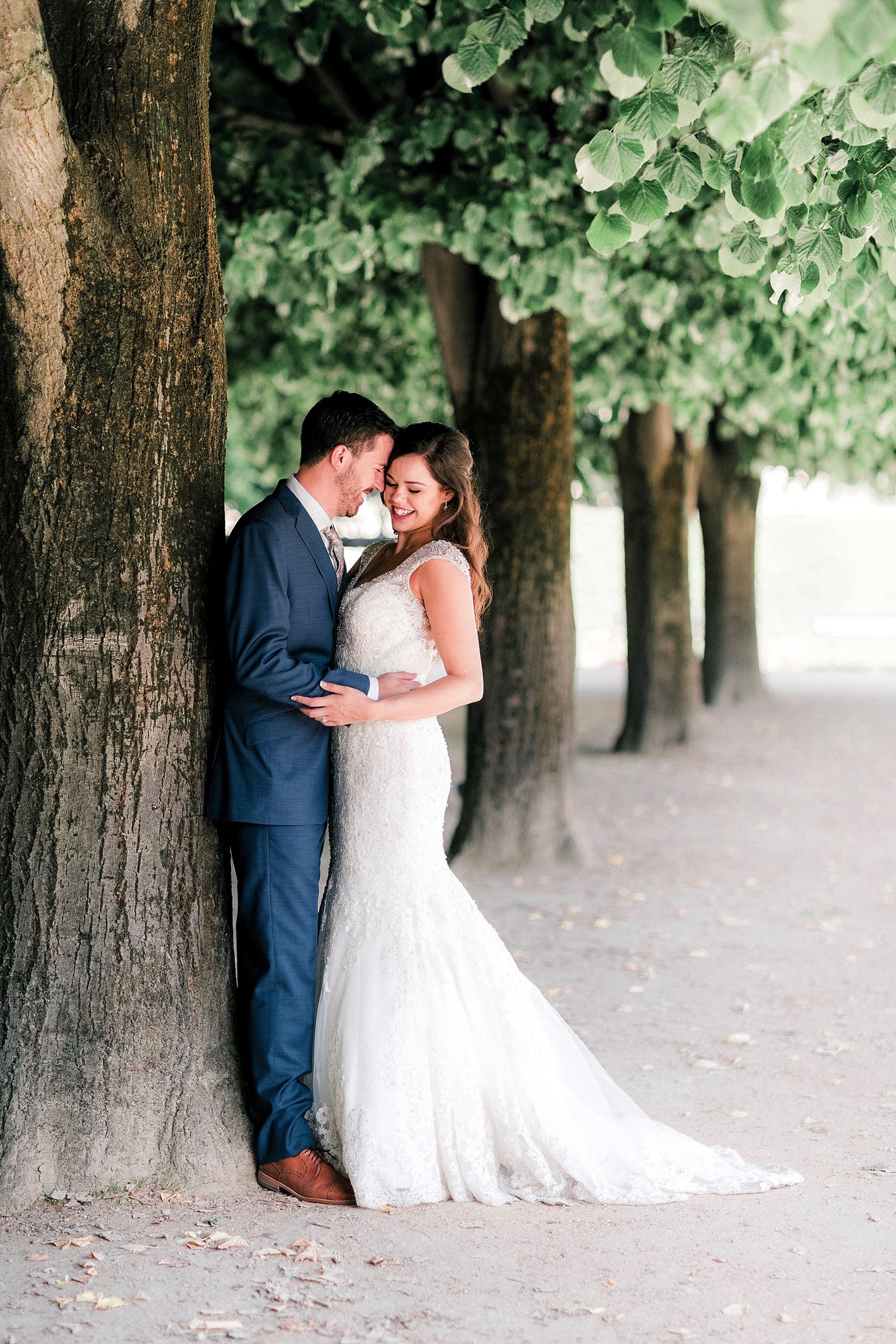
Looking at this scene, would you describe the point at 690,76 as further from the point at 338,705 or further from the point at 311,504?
the point at 338,705

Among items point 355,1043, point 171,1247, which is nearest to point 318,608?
point 355,1043

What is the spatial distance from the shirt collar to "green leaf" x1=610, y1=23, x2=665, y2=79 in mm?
1469

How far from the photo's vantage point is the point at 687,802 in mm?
13227

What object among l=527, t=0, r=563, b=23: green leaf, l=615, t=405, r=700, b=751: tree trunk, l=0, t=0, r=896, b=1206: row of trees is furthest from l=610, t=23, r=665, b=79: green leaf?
l=615, t=405, r=700, b=751: tree trunk

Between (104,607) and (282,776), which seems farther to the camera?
(282,776)

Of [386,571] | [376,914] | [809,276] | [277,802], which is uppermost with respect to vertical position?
[809,276]

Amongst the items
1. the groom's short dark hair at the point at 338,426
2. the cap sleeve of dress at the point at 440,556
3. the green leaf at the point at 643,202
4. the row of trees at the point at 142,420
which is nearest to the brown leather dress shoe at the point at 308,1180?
the row of trees at the point at 142,420

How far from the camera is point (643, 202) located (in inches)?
165

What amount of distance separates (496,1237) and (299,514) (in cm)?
212

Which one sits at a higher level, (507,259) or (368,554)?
(507,259)

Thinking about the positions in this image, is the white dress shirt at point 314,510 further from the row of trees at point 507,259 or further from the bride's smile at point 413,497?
the row of trees at point 507,259

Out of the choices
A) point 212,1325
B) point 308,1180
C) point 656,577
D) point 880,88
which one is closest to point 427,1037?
point 308,1180

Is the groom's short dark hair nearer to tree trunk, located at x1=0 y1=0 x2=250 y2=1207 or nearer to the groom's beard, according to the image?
the groom's beard

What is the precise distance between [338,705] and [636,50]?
192 cm
